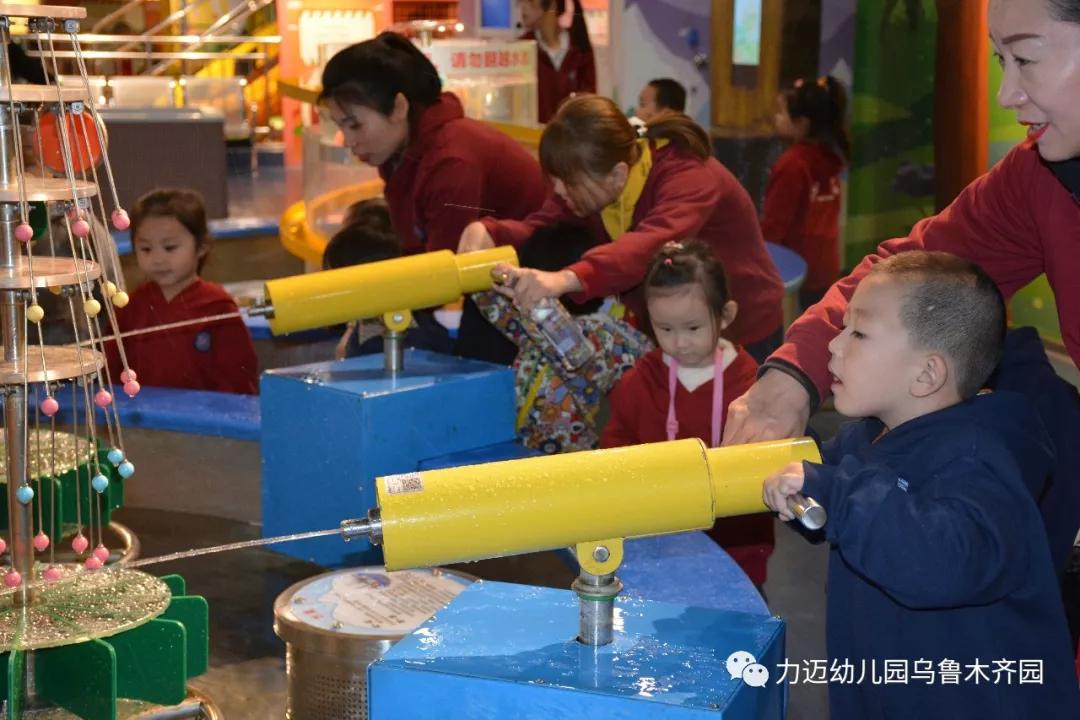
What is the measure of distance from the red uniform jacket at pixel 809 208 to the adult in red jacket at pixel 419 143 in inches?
58.3

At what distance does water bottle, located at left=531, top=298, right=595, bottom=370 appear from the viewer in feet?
8.33

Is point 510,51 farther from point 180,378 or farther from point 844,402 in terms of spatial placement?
point 844,402

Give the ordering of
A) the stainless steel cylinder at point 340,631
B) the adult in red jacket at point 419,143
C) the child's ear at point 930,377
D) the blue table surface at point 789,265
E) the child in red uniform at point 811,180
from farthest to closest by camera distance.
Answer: the child in red uniform at point 811,180, the blue table surface at point 789,265, the adult in red jacket at point 419,143, the stainless steel cylinder at point 340,631, the child's ear at point 930,377

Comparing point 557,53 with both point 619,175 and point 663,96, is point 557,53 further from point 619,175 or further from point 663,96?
point 619,175

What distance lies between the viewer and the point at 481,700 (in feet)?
4.19

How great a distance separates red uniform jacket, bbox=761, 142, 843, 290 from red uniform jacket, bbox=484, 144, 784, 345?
1.46 m

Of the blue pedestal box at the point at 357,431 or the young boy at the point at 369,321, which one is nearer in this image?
the blue pedestal box at the point at 357,431

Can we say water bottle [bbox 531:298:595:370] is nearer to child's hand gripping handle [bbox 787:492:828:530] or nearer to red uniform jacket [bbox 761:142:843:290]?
child's hand gripping handle [bbox 787:492:828:530]

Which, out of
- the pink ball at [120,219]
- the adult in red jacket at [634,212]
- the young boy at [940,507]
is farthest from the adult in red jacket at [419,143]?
the young boy at [940,507]

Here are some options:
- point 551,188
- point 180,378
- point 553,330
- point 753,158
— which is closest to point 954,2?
point 753,158

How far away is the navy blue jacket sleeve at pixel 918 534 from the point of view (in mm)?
1345

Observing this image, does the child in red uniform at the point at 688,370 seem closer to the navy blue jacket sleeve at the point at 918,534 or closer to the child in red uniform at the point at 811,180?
the navy blue jacket sleeve at the point at 918,534

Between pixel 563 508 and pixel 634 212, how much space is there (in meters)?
1.62

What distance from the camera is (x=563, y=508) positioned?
130 centimetres
